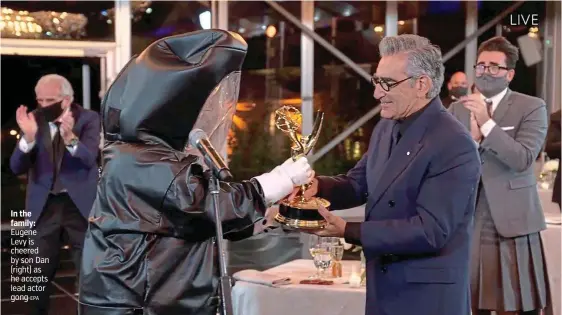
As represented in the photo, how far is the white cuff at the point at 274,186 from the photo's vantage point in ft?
6.46

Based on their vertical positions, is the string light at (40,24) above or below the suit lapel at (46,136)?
above

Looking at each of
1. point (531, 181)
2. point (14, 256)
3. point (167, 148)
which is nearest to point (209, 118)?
point (167, 148)

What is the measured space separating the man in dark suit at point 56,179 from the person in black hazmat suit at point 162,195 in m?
2.28

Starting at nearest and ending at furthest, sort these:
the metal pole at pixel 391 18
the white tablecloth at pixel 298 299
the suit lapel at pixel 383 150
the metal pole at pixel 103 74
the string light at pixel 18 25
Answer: the suit lapel at pixel 383 150 → the white tablecloth at pixel 298 299 → the string light at pixel 18 25 → the metal pole at pixel 103 74 → the metal pole at pixel 391 18

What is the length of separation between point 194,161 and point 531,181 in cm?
171

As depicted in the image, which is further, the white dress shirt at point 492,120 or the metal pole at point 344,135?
the metal pole at point 344,135

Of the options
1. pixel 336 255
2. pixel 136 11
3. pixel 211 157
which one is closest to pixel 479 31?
pixel 136 11

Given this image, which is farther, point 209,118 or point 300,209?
point 300,209

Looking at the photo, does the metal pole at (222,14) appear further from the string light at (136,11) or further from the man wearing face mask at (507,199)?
the man wearing face mask at (507,199)

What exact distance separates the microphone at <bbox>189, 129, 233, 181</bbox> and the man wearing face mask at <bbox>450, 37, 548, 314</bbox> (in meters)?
1.55

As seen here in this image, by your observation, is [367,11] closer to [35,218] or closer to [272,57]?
[272,57]

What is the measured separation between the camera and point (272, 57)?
23.3ft

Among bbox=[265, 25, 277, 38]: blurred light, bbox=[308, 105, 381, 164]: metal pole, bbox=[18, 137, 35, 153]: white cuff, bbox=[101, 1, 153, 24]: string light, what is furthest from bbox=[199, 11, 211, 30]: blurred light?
bbox=[18, 137, 35, 153]: white cuff

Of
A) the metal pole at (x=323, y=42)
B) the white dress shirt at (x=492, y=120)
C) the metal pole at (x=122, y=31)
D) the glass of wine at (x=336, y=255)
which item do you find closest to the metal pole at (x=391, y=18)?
the metal pole at (x=323, y=42)
